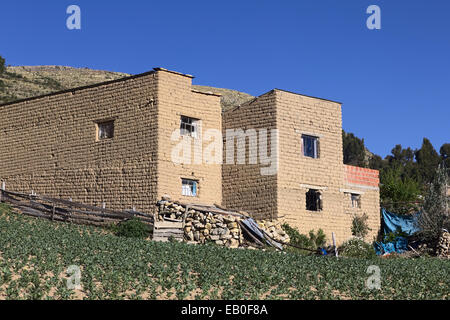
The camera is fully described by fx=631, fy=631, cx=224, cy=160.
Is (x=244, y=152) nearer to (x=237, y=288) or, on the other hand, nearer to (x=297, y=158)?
(x=297, y=158)

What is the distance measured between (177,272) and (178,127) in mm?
10856

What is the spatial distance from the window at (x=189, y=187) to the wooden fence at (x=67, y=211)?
8.76ft

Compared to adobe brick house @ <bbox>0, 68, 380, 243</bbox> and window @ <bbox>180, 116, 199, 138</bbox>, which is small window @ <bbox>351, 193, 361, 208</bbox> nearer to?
adobe brick house @ <bbox>0, 68, 380, 243</bbox>

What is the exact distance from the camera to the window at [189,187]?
27.7m

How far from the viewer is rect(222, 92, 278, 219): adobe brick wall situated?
27.8 meters

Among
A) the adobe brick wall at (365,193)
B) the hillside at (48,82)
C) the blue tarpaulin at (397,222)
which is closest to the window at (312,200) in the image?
the adobe brick wall at (365,193)

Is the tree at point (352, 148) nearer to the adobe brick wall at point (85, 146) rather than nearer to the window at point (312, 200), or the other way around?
the window at point (312, 200)

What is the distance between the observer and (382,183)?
38.3 meters

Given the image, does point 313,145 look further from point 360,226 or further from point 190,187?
point 190,187

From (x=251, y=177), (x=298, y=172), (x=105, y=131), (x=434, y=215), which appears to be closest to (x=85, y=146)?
(x=105, y=131)

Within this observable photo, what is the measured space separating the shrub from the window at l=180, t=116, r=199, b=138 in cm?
881

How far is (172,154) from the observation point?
89.1ft

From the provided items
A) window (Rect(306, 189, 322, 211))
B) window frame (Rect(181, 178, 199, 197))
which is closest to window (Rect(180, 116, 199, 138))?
window frame (Rect(181, 178, 199, 197))
